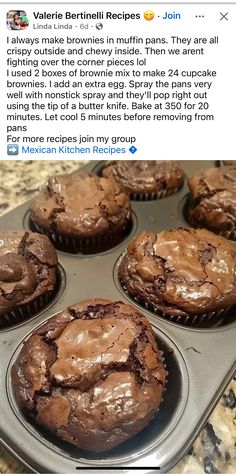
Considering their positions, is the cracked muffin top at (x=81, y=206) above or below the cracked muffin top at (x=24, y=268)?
above

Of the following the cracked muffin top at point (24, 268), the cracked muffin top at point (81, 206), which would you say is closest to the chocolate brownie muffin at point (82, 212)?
the cracked muffin top at point (81, 206)

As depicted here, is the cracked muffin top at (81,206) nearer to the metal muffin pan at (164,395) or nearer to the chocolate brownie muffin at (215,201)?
the metal muffin pan at (164,395)
